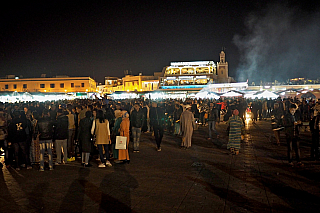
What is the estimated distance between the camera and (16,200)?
4.86 meters

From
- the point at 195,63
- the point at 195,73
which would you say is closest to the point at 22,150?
the point at 195,73

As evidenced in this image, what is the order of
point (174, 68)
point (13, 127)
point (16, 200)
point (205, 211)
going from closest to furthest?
point (205, 211) < point (16, 200) < point (13, 127) < point (174, 68)

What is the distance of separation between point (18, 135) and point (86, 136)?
5.27 ft

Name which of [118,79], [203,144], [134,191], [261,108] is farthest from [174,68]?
[134,191]

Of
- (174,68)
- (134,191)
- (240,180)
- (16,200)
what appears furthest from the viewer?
(174,68)

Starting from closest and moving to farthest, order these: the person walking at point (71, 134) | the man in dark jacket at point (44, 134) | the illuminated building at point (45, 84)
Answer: the man in dark jacket at point (44, 134) → the person walking at point (71, 134) → the illuminated building at point (45, 84)

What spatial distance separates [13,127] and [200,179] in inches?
180

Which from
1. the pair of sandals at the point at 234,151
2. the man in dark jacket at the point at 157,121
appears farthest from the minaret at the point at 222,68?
the pair of sandals at the point at 234,151

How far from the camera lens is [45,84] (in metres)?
Result: 71.4

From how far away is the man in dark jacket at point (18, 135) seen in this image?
717cm

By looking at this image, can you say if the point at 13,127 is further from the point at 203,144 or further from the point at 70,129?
the point at 203,144

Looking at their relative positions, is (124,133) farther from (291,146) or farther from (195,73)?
(195,73)

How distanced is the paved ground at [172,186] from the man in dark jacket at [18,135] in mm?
429

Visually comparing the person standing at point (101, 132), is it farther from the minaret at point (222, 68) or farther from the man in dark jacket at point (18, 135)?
the minaret at point (222, 68)
